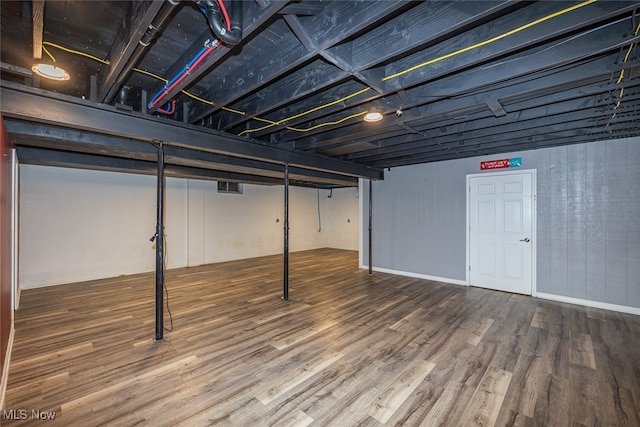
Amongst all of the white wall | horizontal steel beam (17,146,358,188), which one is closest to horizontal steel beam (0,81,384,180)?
horizontal steel beam (17,146,358,188)

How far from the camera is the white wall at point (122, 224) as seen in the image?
192 inches

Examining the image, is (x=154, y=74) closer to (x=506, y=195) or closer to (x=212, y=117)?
(x=212, y=117)

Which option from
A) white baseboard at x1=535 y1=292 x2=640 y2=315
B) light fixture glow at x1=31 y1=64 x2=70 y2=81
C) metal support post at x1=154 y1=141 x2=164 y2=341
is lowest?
white baseboard at x1=535 y1=292 x2=640 y2=315

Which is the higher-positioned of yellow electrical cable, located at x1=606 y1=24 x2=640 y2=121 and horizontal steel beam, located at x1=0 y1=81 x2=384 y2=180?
yellow electrical cable, located at x1=606 y1=24 x2=640 y2=121

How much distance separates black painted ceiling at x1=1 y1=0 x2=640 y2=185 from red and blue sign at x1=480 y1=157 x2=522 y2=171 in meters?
1.05

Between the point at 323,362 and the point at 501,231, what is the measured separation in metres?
4.08

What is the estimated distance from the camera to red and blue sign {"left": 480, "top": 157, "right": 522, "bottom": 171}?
4.65m

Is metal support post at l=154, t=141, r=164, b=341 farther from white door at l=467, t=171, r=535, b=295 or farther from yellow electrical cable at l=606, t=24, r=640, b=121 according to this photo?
white door at l=467, t=171, r=535, b=295

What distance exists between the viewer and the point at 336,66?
1.95m

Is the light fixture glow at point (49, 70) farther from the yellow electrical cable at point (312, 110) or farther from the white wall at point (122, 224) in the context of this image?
the white wall at point (122, 224)

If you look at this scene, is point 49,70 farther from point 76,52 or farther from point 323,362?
point 323,362

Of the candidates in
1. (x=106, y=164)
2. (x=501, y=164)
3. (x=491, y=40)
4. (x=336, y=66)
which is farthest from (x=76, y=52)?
(x=501, y=164)

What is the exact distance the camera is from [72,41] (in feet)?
6.08

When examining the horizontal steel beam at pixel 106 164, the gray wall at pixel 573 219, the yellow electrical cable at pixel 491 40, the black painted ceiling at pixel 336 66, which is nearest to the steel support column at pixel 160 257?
the black painted ceiling at pixel 336 66
